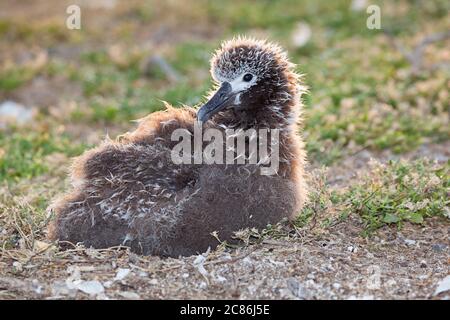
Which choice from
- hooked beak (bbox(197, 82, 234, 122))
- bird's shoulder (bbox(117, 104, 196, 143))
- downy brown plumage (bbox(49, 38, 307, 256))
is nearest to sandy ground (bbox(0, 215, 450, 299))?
downy brown plumage (bbox(49, 38, 307, 256))

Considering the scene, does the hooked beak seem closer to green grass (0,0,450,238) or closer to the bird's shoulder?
the bird's shoulder

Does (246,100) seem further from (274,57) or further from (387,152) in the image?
(387,152)

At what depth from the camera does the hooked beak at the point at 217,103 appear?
19.6 ft

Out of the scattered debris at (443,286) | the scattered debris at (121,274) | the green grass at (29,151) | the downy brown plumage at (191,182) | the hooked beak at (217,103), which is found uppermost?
the hooked beak at (217,103)

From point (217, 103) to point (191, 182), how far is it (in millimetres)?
678

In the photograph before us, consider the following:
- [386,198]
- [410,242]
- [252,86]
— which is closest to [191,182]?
→ [252,86]

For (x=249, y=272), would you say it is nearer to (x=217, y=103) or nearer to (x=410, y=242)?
(x=217, y=103)

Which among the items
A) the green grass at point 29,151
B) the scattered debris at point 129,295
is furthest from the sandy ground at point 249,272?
the green grass at point 29,151

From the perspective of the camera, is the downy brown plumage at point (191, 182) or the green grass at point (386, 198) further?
the green grass at point (386, 198)

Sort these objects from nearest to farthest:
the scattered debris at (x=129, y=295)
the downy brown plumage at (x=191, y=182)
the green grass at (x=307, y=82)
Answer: the scattered debris at (x=129, y=295) < the downy brown plumage at (x=191, y=182) < the green grass at (x=307, y=82)

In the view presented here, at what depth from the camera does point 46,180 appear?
8.05 meters

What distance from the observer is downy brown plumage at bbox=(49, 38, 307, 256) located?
563 cm

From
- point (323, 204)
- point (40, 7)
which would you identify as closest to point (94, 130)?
point (323, 204)

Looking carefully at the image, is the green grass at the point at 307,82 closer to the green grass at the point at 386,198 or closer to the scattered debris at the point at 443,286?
the green grass at the point at 386,198
